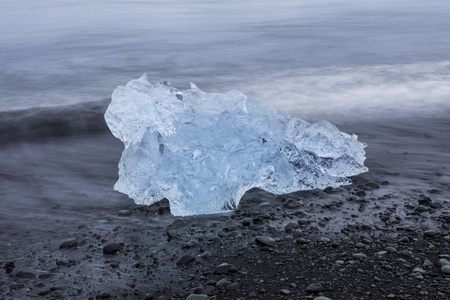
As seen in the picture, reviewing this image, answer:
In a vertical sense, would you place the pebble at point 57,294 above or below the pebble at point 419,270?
below

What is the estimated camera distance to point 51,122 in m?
8.76

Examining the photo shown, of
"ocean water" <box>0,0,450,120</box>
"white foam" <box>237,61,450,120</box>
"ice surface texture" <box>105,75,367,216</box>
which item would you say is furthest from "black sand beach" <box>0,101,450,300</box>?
"ocean water" <box>0,0,450,120</box>

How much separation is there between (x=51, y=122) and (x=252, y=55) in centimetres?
681

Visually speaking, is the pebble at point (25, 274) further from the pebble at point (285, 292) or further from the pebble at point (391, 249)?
the pebble at point (391, 249)

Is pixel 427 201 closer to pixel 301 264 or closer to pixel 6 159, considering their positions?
pixel 301 264

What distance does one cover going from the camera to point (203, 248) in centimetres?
422

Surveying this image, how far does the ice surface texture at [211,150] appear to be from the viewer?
16.3 ft

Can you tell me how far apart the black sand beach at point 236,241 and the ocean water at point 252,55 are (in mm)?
3844

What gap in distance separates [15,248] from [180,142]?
5.49 ft

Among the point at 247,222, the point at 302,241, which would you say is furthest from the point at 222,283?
the point at 247,222

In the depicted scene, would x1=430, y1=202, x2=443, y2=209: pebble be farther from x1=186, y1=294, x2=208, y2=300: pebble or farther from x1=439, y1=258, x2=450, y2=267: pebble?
x1=186, y1=294, x2=208, y2=300: pebble

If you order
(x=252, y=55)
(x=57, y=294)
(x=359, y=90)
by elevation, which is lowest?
(x=57, y=294)

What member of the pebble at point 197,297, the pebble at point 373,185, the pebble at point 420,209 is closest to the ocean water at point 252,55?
the pebble at point 373,185

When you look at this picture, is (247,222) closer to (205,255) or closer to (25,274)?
(205,255)
